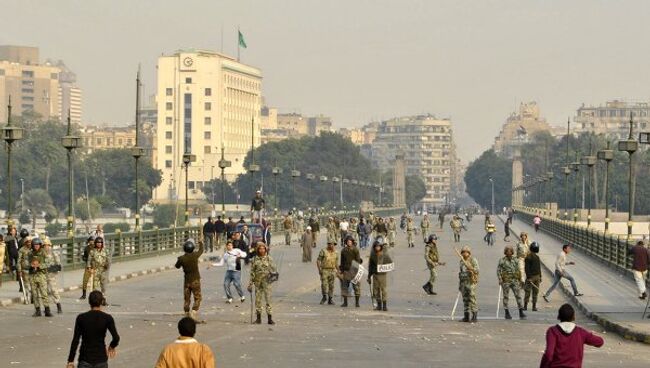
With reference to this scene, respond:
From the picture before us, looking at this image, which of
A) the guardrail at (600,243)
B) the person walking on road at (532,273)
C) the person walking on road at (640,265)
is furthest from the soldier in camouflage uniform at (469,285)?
the guardrail at (600,243)

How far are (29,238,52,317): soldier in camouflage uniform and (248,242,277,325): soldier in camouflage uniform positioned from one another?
4.30m

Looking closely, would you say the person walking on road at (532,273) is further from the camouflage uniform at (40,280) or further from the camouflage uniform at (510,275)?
the camouflage uniform at (40,280)

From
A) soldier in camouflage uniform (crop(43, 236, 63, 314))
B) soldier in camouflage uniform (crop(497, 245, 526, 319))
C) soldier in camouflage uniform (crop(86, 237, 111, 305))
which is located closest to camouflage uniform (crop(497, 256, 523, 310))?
soldier in camouflage uniform (crop(497, 245, 526, 319))

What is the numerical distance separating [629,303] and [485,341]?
32.9 feet

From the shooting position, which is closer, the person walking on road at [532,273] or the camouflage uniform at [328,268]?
the person walking on road at [532,273]

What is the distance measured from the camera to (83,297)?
34.5 m

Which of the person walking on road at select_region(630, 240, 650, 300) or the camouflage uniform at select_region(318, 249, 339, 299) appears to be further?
the person walking on road at select_region(630, 240, 650, 300)

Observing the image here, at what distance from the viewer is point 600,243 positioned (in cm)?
5903

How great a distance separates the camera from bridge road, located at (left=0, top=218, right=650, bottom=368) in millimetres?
21578

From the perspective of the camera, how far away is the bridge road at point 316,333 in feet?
70.8

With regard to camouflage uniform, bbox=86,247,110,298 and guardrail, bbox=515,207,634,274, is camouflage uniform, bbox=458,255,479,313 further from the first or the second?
guardrail, bbox=515,207,634,274

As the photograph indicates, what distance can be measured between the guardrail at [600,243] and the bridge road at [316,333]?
388 inches

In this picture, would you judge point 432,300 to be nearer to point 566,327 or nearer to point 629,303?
point 629,303

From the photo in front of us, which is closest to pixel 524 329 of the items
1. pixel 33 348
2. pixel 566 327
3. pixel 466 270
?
pixel 466 270
